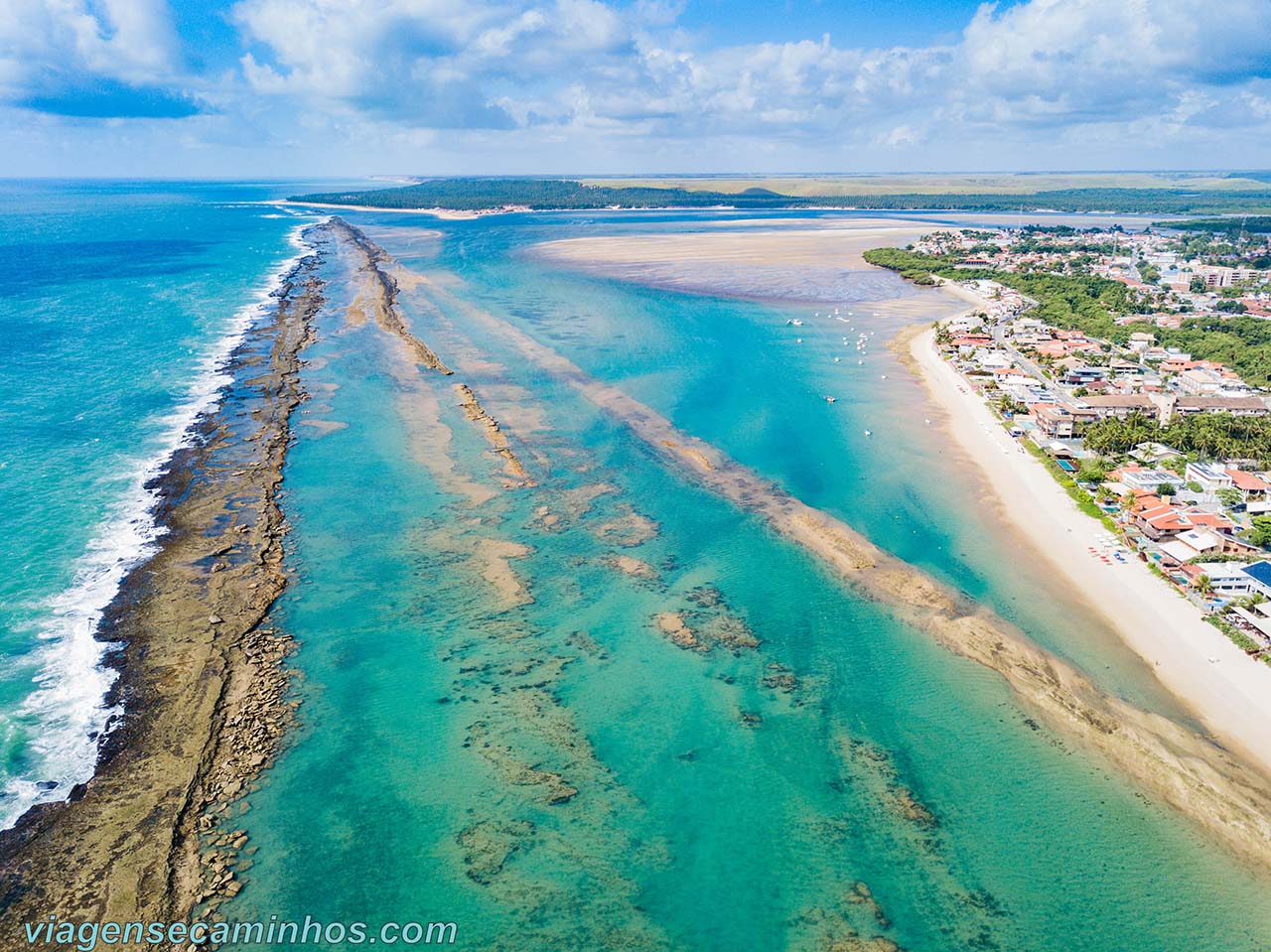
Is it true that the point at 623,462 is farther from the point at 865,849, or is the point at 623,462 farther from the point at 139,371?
the point at 139,371

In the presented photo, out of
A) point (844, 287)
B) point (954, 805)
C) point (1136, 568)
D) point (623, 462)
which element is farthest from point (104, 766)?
point (844, 287)

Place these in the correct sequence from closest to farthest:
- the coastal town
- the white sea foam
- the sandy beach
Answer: the white sea foam < the sandy beach < the coastal town

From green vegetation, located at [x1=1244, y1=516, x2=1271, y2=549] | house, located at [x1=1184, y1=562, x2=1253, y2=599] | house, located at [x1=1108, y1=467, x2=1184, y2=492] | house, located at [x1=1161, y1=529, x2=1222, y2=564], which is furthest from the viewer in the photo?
house, located at [x1=1108, y1=467, x2=1184, y2=492]

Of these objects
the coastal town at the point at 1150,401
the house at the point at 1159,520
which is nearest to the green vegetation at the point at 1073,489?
the coastal town at the point at 1150,401

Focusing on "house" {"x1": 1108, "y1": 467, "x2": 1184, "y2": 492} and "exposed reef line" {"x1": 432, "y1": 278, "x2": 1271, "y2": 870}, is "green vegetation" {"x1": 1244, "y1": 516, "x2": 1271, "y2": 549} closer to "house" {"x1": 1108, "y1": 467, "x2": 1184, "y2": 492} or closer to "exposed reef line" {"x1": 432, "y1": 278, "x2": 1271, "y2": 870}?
"house" {"x1": 1108, "y1": 467, "x2": 1184, "y2": 492}

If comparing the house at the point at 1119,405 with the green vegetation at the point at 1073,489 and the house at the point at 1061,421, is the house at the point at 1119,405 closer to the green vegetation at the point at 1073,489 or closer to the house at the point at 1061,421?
the house at the point at 1061,421

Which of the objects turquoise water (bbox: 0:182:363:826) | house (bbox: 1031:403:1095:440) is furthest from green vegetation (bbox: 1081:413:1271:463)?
turquoise water (bbox: 0:182:363:826)
